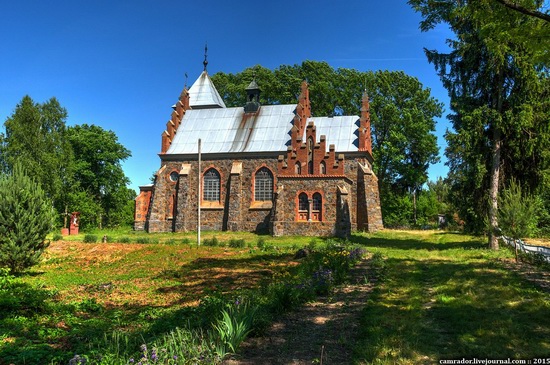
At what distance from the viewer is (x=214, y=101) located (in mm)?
43469

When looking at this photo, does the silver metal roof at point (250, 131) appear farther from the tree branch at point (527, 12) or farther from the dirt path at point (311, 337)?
the tree branch at point (527, 12)

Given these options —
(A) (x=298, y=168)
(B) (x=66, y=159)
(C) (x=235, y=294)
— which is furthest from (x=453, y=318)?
(B) (x=66, y=159)

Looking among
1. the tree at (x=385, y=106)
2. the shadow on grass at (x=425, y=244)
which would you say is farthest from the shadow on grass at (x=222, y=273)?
the tree at (x=385, y=106)

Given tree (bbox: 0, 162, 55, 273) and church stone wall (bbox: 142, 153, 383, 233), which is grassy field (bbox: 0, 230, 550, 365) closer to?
tree (bbox: 0, 162, 55, 273)

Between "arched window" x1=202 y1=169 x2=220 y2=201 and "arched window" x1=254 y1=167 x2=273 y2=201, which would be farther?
"arched window" x1=202 y1=169 x2=220 y2=201

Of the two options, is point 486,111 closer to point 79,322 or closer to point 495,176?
point 495,176

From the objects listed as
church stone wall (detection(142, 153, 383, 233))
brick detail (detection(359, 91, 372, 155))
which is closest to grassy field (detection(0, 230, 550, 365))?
church stone wall (detection(142, 153, 383, 233))

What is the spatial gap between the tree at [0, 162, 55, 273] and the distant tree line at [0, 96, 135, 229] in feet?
88.1

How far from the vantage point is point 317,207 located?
28.9 m

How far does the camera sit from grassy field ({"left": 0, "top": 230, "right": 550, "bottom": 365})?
17.9ft

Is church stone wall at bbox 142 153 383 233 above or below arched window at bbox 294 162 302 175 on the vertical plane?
below

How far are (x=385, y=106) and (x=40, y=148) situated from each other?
3856 cm

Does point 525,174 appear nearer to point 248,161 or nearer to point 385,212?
point 248,161

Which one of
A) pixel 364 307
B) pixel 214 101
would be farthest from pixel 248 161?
pixel 364 307
